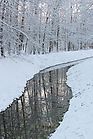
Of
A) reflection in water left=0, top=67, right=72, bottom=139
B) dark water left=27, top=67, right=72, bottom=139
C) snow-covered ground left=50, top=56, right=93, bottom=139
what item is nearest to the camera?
snow-covered ground left=50, top=56, right=93, bottom=139

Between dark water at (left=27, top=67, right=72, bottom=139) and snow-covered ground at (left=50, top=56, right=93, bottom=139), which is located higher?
snow-covered ground at (left=50, top=56, right=93, bottom=139)

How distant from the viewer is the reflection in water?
46.2 ft

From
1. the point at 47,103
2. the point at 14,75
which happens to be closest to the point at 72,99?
the point at 47,103

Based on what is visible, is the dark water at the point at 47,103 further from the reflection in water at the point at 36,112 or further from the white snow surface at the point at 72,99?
the white snow surface at the point at 72,99

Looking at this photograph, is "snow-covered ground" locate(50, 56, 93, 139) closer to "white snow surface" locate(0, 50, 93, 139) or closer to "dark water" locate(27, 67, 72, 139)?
"white snow surface" locate(0, 50, 93, 139)

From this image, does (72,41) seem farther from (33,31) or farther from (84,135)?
(84,135)

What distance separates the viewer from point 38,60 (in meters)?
41.0

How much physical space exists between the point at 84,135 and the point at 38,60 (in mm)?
29163

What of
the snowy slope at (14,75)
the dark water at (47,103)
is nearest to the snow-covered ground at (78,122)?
the dark water at (47,103)

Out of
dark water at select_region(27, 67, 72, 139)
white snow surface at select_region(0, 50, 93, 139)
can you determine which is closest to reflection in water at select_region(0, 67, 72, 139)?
dark water at select_region(27, 67, 72, 139)

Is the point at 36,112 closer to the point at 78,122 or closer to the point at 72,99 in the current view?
the point at 72,99

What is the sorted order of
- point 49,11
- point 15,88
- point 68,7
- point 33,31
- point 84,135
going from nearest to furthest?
point 84,135
point 15,88
point 33,31
point 49,11
point 68,7

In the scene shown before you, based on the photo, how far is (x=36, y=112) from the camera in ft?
57.2

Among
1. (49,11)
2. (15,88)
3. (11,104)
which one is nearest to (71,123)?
(11,104)
